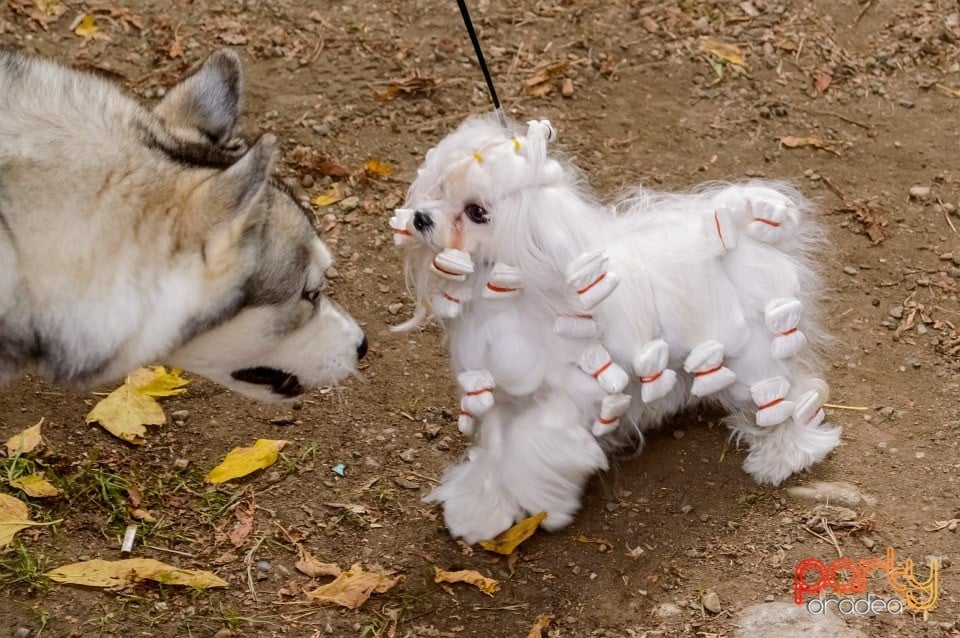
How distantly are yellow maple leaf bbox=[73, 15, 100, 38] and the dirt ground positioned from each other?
0.12ft

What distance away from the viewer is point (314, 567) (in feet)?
12.0

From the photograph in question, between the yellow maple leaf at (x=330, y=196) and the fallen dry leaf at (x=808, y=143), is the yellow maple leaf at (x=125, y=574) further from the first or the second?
the fallen dry leaf at (x=808, y=143)

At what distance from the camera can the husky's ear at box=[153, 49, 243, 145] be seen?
126 inches

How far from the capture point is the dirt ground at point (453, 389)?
3516 millimetres

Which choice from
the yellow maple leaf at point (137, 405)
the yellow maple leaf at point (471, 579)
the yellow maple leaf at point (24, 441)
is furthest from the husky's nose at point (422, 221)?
the yellow maple leaf at point (24, 441)

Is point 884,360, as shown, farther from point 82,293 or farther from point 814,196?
point 82,293

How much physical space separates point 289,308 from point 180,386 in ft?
4.67

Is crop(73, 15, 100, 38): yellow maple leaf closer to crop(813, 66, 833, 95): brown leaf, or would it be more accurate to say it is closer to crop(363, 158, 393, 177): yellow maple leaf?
crop(363, 158, 393, 177): yellow maple leaf

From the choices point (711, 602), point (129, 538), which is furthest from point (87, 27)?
point (711, 602)

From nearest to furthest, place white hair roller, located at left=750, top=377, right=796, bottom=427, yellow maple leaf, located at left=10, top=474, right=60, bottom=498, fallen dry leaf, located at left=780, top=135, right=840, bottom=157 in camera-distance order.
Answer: white hair roller, located at left=750, top=377, right=796, bottom=427 < yellow maple leaf, located at left=10, top=474, right=60, bottom=498 < fallen dry leaf, located at left=780, top=135, right=840, bottom=157

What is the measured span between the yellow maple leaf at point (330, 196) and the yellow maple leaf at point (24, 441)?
66.3 inches

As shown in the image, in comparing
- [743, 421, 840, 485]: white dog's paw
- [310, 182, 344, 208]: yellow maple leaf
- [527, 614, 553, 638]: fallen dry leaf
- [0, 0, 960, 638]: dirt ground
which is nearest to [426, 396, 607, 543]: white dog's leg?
[0, 0, 960, 638]: dirt ground

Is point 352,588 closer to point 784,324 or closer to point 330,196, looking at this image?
point 784,324

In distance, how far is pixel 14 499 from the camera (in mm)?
3809
